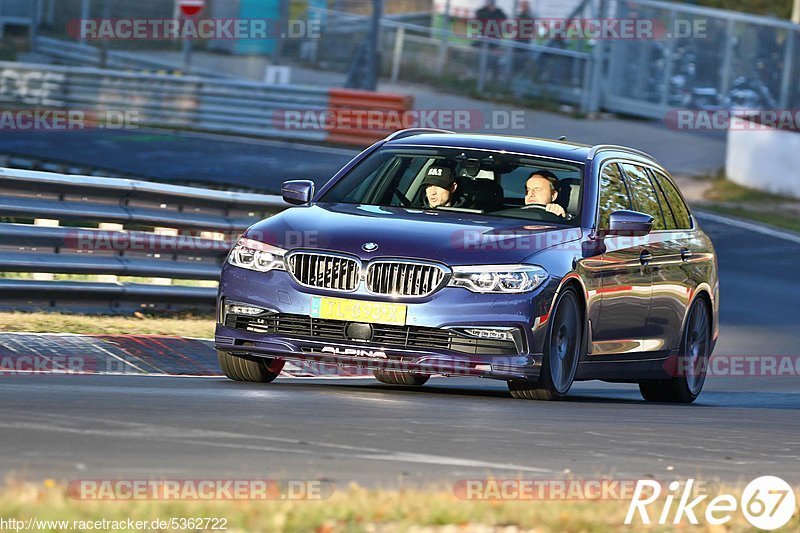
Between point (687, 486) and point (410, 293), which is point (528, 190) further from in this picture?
point (687, 486)

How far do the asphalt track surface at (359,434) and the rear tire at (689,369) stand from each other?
2.10ft

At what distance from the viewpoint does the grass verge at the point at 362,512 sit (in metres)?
5.21

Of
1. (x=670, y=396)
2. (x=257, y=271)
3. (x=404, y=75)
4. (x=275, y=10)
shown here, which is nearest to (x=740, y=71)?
(x=404, y=75)

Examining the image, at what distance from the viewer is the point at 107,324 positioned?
41.0 ft

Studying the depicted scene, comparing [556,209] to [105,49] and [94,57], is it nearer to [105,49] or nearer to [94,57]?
[105,49]

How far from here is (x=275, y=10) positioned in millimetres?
45781

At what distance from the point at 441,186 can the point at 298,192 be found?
884mm

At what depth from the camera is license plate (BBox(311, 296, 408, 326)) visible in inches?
368

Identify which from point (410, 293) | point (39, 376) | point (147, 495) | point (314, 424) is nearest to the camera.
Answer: point (147, 495)

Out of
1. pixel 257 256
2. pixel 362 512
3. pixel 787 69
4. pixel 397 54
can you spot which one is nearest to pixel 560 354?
pixel 257 256

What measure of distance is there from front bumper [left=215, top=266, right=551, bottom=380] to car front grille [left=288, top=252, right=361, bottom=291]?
0.15 feet

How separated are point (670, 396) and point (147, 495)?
22.8 ft

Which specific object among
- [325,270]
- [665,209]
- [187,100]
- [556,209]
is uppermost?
[556,209]

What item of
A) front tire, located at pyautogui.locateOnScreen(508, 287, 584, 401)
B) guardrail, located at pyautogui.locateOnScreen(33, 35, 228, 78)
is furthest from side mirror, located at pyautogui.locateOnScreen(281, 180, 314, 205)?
guardrail, located at pyautogui.locateOnScreen(33, 35, 228, 78)
